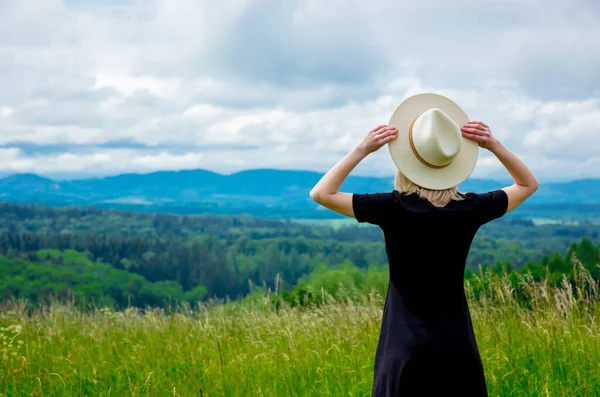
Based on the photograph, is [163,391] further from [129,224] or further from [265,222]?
[265,222]

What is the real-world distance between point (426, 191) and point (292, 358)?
304 cm

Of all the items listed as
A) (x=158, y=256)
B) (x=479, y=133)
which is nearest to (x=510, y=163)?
(x=479, y=133)

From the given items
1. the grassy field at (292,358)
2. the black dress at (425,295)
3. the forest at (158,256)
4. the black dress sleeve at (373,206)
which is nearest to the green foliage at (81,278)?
the forest at (158,256)

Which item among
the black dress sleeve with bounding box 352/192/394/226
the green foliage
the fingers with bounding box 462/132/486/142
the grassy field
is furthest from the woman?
the green foliage

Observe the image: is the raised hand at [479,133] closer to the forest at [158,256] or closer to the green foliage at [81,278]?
the forest at [158,256]

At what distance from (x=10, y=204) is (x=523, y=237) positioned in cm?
10290

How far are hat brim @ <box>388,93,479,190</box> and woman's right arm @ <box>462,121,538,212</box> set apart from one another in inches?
1.7

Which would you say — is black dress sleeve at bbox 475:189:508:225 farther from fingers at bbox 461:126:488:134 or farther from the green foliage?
the green foliage

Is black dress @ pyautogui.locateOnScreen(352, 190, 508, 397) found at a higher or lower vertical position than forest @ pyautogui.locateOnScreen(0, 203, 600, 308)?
higher

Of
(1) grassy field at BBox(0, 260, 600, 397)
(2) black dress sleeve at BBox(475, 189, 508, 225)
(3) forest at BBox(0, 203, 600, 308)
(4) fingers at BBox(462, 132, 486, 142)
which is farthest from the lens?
(3) forest at BBox(0, 203, 600, 308)

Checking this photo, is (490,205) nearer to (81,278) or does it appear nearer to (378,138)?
(378,138)

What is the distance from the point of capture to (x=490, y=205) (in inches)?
120

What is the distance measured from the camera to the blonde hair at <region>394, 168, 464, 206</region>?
296cm

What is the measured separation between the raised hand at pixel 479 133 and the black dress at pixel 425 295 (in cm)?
33
